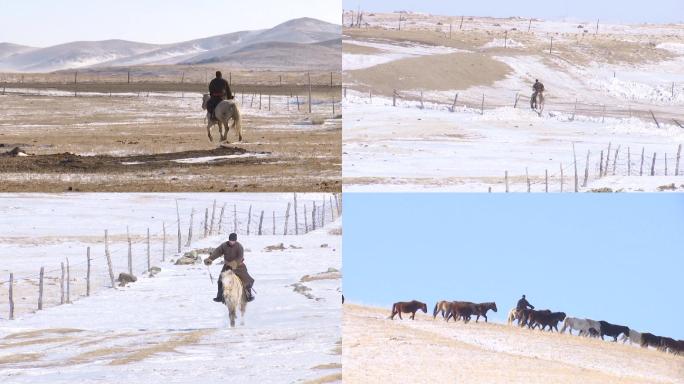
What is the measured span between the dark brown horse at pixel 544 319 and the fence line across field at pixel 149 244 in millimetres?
6241

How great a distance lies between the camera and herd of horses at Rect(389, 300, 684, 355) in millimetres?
17109

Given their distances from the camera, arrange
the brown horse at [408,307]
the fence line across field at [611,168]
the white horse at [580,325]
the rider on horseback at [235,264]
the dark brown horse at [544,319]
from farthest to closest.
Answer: the fence line across field at [611,168]
the white horse at [580,325]
the dark brown horse at [544,319]
the brown horse at [408,307]
the rider on horseback at [235,264]

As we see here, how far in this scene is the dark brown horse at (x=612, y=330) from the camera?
17.1 metres

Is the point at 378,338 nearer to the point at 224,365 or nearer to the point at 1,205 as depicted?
the point at 224,365

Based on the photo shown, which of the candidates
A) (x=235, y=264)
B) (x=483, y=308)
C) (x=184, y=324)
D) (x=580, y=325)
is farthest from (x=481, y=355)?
(x=184, y=324)

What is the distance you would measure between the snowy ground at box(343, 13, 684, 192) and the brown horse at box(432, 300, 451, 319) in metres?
4.95

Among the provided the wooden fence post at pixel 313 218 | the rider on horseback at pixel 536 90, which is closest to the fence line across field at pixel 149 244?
the wooden fence post at pixel 313 218

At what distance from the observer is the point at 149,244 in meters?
22.3

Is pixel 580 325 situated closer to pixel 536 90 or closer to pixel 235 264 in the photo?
pixel 235 264

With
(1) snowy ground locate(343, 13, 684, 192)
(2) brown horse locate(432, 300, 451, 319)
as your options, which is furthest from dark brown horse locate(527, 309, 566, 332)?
(1) snowy ground locate(343, 13, 684, 192)

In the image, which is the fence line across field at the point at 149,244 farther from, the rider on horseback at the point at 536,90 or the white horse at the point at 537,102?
the rider on horseback at the point at 536,90

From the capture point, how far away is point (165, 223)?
24.7 m

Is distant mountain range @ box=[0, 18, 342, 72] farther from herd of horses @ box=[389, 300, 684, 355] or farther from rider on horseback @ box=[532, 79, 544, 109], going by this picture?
herd of horses @ box=[389, 300, 684, 355]

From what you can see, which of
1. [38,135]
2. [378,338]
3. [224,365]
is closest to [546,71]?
[38,135]
